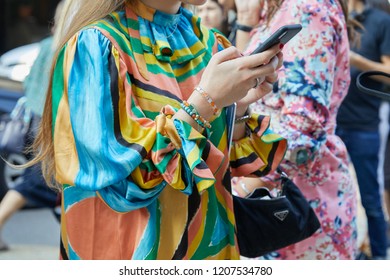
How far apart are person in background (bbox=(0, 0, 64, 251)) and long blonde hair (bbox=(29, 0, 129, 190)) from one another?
2.82m

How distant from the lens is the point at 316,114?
312cm

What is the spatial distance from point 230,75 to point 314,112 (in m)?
0.90

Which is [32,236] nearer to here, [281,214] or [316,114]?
[316,114]

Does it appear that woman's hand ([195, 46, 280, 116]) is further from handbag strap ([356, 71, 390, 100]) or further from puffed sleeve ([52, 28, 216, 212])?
handbag strap ([356, 71, 390, 100])

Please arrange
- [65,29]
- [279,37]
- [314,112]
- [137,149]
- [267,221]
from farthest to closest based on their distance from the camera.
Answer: [314,112] < [267,221] < [65,29] < [279,37] < [137,149]

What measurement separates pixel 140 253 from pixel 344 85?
1.40m

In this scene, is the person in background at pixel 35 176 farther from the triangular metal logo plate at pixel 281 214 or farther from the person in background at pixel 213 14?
the triangular metal logo plate at pixel 281 214

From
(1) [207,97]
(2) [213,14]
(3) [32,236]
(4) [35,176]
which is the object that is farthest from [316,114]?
(3) [32,236]

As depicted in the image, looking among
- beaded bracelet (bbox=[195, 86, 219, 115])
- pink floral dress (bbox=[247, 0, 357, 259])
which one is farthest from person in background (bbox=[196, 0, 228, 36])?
beaded bracelet (bbox=[195, 86, 219, 115])

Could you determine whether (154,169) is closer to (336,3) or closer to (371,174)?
(336,3)

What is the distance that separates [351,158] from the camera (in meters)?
5.73

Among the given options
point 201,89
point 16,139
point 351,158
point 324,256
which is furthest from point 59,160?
point 16,139

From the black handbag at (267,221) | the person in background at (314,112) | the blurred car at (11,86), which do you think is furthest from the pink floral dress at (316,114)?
the blurred car at (11,86)

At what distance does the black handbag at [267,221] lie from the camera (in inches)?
107
